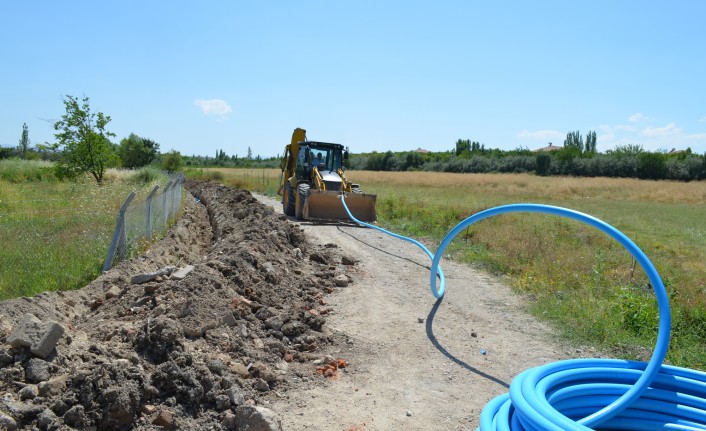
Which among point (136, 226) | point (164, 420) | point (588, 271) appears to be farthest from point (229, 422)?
point (588, 271)

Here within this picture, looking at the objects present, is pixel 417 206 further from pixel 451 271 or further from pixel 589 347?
pixel 589 347

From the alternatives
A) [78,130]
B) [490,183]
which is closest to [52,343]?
[78,130]

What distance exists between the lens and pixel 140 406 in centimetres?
428

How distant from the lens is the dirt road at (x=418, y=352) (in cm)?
478

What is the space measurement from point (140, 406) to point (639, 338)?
576 centimetres

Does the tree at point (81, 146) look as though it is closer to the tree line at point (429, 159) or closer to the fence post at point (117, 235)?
the tree line at point (429, 159)

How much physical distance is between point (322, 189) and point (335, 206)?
2.60ft

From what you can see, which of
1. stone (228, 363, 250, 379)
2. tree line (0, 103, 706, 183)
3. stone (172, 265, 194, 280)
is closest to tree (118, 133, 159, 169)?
tree line (0, 103, 706, 183)

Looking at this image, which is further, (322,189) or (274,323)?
(322,189)

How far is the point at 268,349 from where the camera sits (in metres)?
5.87

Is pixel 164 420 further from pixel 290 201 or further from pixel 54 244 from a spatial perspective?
pixel 290 201

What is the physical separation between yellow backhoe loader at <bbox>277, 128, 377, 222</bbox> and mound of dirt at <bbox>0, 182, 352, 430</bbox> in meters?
7.56

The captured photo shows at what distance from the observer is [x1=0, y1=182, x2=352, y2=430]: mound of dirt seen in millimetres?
4070

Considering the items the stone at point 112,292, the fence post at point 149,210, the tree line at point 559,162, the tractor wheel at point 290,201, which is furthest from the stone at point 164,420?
the tree line at point 559,162
